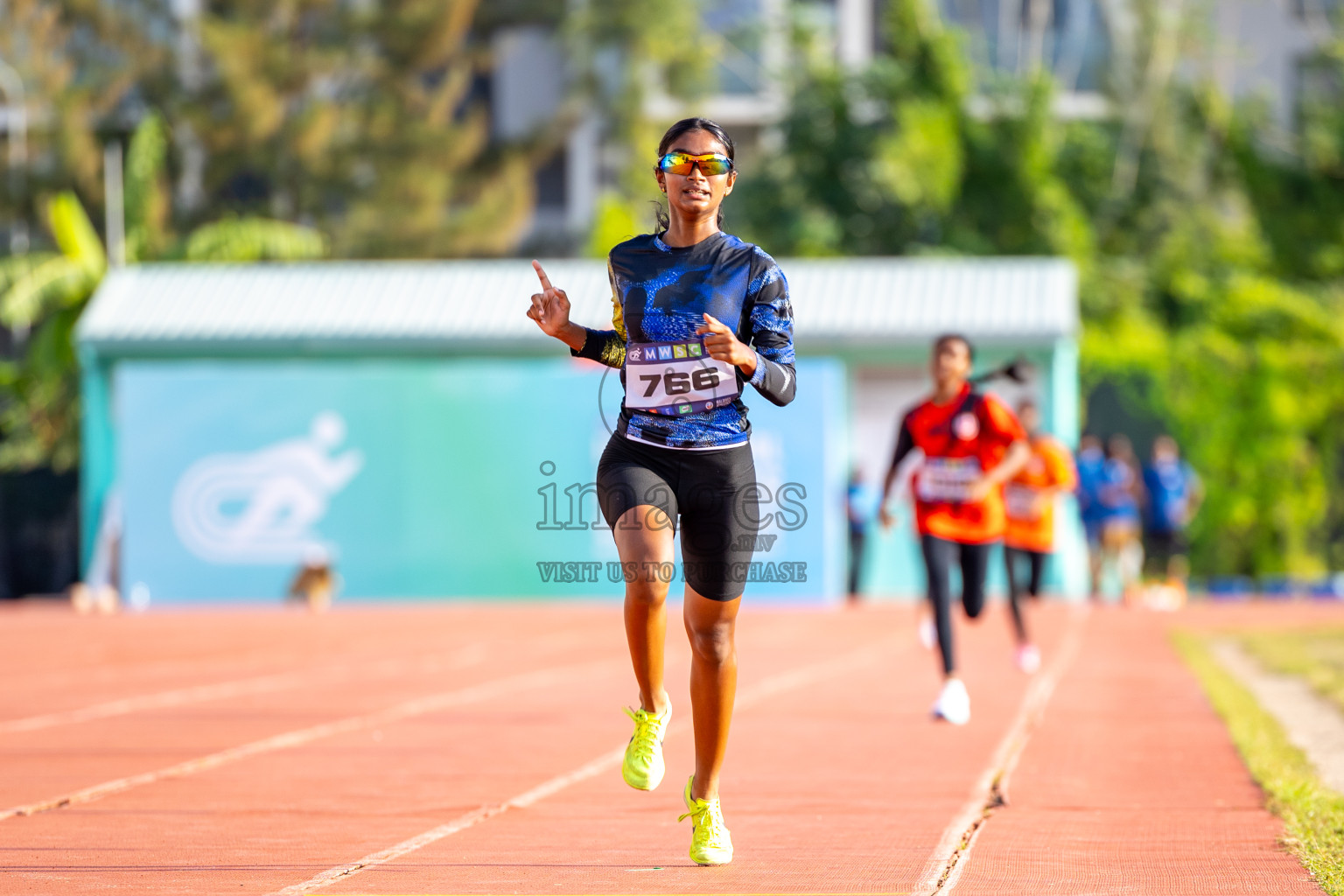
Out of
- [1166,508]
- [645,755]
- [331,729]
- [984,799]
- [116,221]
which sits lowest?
[1166,508]

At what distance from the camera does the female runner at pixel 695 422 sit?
5.39 meters

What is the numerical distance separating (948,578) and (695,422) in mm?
4713

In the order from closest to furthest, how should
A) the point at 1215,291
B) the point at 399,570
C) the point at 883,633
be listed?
1. the point at 883,633
2. the point at 399,570
3. the point at 1215,291

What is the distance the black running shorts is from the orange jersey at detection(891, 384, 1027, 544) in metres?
4.66

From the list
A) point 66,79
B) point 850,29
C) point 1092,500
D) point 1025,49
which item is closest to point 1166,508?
point 1092,500

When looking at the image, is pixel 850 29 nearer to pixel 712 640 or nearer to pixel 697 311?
pixel 697 311

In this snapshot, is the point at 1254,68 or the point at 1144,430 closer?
the point at 1144,430

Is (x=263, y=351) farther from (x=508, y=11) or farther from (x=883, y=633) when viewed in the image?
(x=508, y=11)

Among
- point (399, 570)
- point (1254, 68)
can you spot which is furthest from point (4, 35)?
point (1254, 68)

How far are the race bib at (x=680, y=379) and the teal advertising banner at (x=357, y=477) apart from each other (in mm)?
17990

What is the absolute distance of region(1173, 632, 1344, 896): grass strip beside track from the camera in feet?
19.0

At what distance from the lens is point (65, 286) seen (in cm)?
2922

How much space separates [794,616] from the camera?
69.5 feet

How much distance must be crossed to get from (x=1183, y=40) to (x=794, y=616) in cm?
2527
